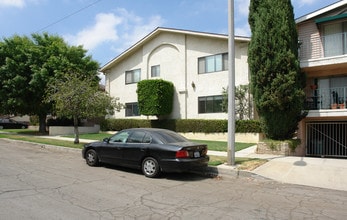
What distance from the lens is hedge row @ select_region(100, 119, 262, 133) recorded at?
18703 millimetres

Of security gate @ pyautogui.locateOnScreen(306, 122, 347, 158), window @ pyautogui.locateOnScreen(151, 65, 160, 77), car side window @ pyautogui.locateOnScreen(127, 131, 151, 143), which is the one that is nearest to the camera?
car side window @ pyautogui.locateOnScreen(127, 131, 151, 143)

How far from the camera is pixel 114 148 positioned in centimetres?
993

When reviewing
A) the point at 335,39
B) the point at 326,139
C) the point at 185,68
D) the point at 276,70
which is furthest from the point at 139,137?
the point at 185,68

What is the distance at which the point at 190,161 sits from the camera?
8680 millimetres

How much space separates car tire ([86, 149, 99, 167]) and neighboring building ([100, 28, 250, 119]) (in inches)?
464

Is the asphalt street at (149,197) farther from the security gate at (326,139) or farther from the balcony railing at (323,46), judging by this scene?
the balcony railing at (323,46)

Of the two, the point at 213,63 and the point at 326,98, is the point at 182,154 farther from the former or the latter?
the point at 213,63

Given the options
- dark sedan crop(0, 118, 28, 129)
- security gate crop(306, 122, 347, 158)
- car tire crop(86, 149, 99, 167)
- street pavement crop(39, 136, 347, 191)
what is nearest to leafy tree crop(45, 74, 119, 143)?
car tire crop(86, 149, 99, 167)

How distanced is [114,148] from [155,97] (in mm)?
12018

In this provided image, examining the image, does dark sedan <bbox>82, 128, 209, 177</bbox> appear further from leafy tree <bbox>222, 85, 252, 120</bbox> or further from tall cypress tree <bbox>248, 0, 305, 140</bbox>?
leafy tree <bbox>222, 85, 252, 120</bbox>

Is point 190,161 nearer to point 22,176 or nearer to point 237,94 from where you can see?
point 22,176

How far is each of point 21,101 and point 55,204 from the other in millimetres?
19828

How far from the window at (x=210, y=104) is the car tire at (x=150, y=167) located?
12146mm

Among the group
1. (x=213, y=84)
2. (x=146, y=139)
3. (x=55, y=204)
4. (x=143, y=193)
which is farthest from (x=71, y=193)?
(x=213, y=84)
